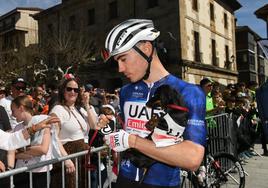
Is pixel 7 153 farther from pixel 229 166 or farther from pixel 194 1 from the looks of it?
pixel 194 1

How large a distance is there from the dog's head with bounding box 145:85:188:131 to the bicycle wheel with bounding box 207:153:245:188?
13.2 ft

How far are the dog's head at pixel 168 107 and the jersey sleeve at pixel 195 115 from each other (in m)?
0.04

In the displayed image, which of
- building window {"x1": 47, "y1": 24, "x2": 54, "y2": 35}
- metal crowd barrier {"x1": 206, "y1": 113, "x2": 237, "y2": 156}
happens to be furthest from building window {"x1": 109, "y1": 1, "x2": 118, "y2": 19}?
metal crowd barrier {"x1": 206, "y1": 113, "x2": 237, "y2": 156}

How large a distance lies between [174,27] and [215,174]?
72.8 feet

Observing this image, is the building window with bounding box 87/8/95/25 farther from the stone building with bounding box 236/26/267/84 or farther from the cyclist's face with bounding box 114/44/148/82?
the cyclist's face with bounding box 114/44/148/82

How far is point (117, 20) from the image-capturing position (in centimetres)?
3120

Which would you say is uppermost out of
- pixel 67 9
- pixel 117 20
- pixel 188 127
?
pixel 67 9

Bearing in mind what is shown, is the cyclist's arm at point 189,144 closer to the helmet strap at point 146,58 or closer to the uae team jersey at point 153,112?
the uae team jersey at point 153,112

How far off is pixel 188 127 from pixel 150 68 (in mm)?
514

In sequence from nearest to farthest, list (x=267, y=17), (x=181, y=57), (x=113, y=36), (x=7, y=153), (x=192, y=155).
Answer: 1. (x=192, y=155)
2. (x=113, y=36)
3. (x=267, y=17)
4. (x=7, y=153)
5. (x=181, y=57)

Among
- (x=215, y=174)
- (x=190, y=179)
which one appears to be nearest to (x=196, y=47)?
(x=215, y=174)

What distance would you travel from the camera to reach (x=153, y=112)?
7.14 ft

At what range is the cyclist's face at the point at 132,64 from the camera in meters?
2.31

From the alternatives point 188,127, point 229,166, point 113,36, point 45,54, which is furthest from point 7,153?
point 45,54
